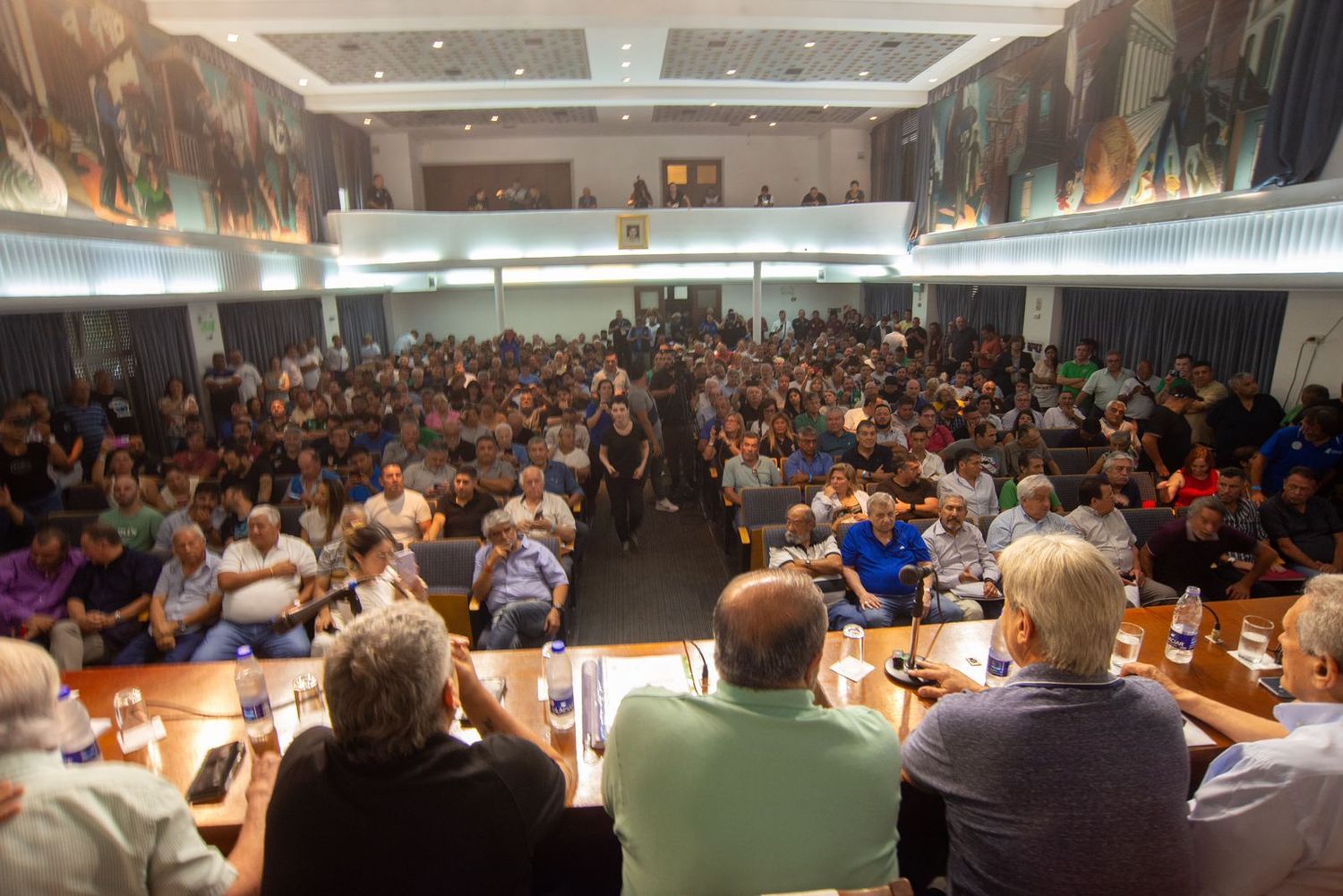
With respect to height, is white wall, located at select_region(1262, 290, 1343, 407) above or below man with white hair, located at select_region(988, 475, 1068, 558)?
above

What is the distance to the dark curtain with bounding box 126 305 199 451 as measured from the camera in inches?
358

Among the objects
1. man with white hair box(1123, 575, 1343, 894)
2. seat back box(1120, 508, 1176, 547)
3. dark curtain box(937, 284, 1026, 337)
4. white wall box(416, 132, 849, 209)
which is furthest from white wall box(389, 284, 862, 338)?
man with white hair box(1123, 575, 1343, 894)

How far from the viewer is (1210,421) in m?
6.74

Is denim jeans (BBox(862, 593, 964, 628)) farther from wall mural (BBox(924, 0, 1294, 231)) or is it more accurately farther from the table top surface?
wall mural (BBox(924, 0, 1294, 231))

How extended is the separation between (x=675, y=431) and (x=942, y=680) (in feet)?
19.7

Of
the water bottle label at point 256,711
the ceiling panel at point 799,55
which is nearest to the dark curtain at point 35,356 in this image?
the water bottle label at point 256,711

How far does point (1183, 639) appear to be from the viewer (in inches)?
103

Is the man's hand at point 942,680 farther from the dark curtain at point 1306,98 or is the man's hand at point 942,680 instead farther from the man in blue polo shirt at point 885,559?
the dark curtain at point 1306,98

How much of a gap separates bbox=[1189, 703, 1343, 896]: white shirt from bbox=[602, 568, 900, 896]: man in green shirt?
A: 75 centimetres

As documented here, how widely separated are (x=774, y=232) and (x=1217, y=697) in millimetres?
14687

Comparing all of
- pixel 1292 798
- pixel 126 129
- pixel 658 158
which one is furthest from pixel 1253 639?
pixel 658 158

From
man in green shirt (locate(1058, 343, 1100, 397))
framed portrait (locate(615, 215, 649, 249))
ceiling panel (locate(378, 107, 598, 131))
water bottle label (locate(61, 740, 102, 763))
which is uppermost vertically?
ceiling panel (locate(378, 107, 598, 131))

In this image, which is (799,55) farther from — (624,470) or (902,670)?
(902,670)

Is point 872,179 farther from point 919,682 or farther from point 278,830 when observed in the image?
point 278,830
